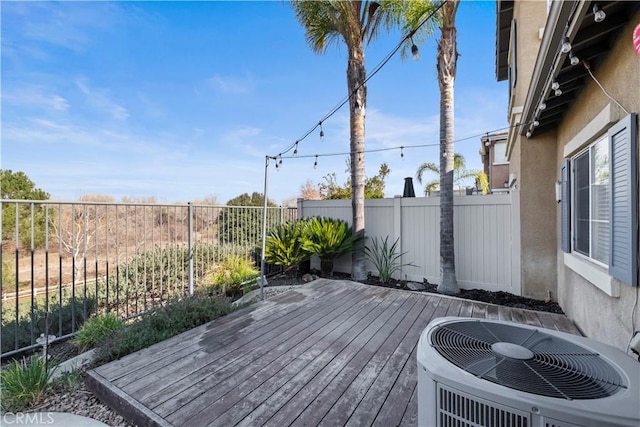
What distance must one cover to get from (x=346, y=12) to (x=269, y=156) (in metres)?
3.49

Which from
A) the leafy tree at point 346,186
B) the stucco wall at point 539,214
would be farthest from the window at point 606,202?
the leafy tree at point 346,186

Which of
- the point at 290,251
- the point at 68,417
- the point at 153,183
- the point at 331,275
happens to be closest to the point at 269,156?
the point at 290,251

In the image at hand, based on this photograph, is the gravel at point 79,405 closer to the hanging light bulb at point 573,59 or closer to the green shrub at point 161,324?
the green shrub at point 161,324

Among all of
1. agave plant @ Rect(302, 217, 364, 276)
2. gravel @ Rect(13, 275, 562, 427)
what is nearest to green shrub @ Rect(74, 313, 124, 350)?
gravel @ Rect(13, 275, 562, 427)

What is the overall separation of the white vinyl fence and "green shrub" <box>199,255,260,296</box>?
2.67m

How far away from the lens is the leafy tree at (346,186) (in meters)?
9.82

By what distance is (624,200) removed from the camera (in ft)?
6.28

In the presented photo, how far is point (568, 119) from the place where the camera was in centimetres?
346

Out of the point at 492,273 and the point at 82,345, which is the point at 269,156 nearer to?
the point at 82,345

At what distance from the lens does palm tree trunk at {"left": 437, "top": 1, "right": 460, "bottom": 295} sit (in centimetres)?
510

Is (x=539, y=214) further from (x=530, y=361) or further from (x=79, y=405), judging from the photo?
(x=79, y=405)

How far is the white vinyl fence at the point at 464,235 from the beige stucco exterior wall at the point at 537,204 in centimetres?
18
